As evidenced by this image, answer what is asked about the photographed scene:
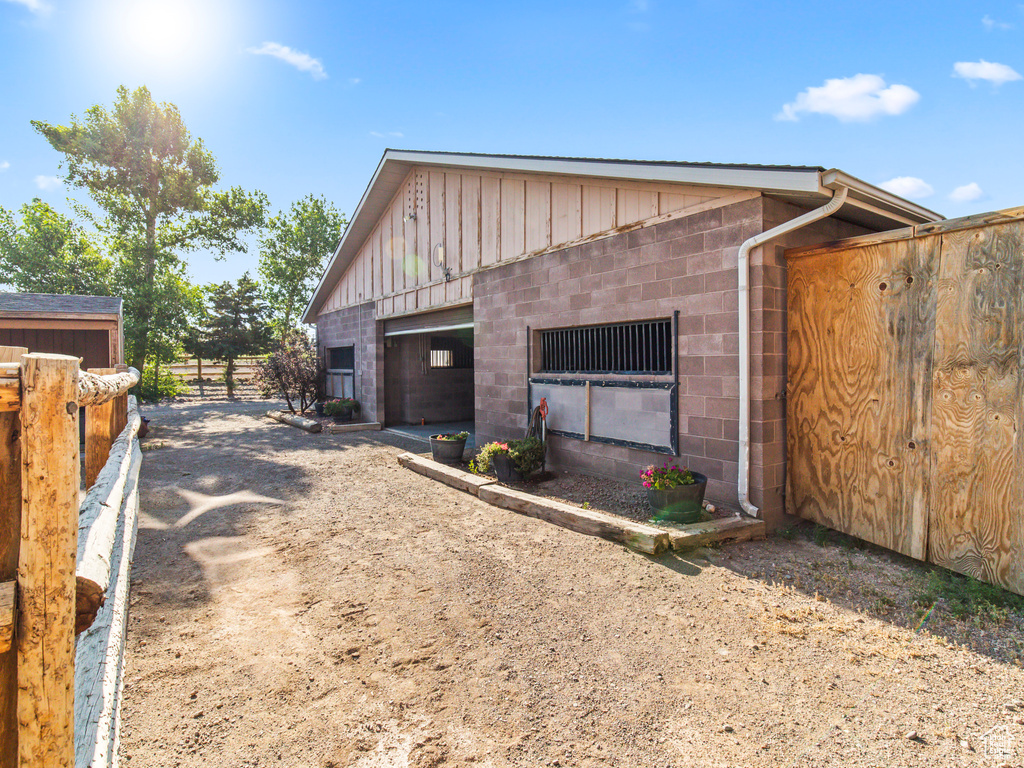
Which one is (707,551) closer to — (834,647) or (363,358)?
(834,647)

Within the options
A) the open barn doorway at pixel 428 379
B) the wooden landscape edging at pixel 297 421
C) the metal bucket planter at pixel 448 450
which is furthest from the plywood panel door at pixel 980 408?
the wooden landscape edging at pixel 297 421

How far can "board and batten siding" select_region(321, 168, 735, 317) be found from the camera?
20.4ft

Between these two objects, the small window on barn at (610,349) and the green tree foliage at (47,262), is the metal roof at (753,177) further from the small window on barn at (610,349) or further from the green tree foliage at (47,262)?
the green tree foliage at (47,262)

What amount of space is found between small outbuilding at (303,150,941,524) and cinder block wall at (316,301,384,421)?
2.21 metres

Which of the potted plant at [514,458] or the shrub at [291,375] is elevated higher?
the shrub at [291,375]

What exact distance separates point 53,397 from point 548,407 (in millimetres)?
6222

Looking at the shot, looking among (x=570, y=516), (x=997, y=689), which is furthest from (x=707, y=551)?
(x=997, y=689)

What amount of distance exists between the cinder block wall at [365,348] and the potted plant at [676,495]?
916cm

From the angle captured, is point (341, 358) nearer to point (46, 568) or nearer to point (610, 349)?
point (610, 349)

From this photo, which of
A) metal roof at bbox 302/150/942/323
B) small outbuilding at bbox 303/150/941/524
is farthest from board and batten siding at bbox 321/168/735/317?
metal roof at bbox 302/150/942/323

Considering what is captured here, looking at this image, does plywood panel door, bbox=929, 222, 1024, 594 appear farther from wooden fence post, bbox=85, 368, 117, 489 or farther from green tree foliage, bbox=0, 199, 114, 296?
green tree foliage, bbox=0, 199, 114, 296

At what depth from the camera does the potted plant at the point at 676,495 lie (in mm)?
4816

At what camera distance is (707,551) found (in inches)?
173

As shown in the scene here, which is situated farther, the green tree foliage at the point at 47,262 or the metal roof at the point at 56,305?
the green tree foliage at the point at 47,262
